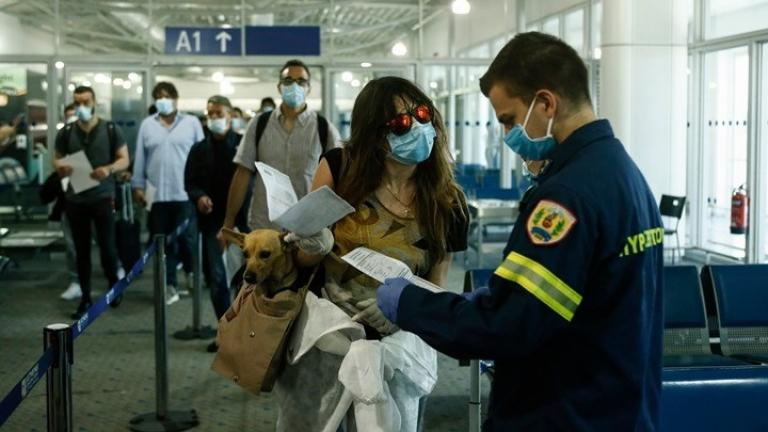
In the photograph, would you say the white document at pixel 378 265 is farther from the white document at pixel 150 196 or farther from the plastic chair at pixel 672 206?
the plastic chair at pixel 672 206

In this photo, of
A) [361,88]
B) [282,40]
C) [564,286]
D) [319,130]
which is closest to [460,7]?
[282,40]

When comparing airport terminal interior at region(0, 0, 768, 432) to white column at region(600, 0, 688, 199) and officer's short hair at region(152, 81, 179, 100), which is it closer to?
white column at region(600, 0, 688, 199)

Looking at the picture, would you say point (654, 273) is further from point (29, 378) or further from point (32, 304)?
point (32, 304)

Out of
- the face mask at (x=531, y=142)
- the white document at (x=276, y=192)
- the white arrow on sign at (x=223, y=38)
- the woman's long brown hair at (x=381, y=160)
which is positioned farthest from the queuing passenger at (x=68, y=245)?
the face mask at (x=531, y=142)

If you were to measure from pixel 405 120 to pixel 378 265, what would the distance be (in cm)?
49

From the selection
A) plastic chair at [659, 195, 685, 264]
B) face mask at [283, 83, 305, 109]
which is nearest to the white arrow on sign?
plastic chair at [659, 195, 685, 264]

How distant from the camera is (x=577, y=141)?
5.88 ft

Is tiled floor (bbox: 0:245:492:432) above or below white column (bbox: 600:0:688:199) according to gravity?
below

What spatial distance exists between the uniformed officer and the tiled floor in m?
3.02

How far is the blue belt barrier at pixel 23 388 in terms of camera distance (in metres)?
2.37

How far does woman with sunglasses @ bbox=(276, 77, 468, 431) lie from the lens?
2.64m

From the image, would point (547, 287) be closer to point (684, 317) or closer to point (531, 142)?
point (531, 142)

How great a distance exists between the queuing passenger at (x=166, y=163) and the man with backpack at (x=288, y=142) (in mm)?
2906

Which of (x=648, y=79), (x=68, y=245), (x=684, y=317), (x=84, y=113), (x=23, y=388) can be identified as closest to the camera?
(x=23, y=388)
